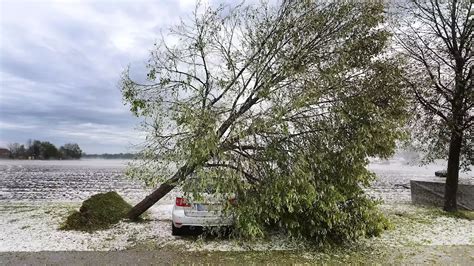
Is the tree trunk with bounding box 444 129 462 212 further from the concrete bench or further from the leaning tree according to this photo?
the leaning tree

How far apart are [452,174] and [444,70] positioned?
3.43 meters

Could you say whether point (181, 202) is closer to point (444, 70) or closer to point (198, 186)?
point (198, 186)

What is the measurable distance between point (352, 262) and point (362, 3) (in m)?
5.81

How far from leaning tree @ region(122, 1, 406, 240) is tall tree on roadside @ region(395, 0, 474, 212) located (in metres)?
3.34

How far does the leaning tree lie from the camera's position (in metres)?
7.00

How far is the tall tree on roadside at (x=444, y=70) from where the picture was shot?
11258 millimetres

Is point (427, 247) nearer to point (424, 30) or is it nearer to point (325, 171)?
point (325, 171)

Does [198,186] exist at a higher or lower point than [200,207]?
higher

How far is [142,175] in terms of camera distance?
25.8 feet

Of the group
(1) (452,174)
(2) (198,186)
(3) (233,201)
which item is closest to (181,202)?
(2) (198,186)

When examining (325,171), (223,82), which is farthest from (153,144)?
(325,171)

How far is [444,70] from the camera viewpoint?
11750 mm

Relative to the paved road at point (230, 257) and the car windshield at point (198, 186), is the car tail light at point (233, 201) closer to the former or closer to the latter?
the car windshield at point (198, 186)

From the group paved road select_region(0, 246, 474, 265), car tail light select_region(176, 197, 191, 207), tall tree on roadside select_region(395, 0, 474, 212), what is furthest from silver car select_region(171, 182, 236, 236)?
tall tree on roadside select_region(395, 0, 474, 212)
